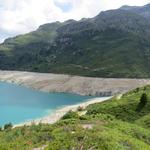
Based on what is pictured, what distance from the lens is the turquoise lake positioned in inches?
3607

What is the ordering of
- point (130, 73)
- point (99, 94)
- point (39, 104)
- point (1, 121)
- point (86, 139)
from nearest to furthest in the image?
point (86, 139)
point (1, 121)
point (39, 104)
point (99, 94)
point (130, 73)

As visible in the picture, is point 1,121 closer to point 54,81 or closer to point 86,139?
point 86,139

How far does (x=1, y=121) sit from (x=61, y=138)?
67.9 m

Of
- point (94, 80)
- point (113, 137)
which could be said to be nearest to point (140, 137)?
point (113, 137)

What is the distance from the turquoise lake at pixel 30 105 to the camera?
9162 cm

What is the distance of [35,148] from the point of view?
801 inches

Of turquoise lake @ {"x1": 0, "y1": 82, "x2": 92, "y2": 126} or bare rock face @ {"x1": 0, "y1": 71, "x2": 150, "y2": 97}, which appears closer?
turquoise lake @ {"x1": 0, "y1": 82, "x2": 92, "y2": 126}

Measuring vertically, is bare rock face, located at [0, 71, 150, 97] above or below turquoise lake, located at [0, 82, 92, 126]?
above

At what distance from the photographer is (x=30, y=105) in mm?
115312

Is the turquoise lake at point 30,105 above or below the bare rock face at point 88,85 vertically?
below

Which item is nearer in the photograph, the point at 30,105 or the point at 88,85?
the point at 30,105

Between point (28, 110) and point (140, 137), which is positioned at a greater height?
point (140, 137)

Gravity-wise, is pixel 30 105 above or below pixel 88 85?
below

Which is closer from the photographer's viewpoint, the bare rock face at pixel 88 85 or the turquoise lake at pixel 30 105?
the turquoise lake at pixel 30 105
